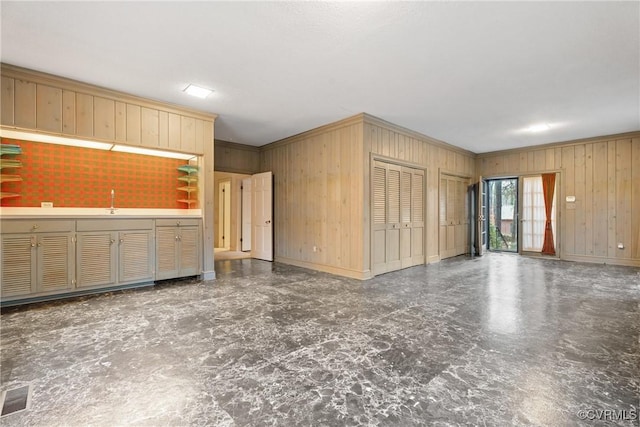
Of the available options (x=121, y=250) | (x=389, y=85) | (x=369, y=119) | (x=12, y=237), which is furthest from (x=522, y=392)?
(x=12, y=237)

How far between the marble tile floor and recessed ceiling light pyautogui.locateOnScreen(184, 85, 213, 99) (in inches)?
102

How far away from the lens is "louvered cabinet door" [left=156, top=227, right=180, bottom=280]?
4.36 meters

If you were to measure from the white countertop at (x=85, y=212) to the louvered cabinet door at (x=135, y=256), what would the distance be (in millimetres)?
274

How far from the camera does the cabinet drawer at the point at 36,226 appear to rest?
3285 mm

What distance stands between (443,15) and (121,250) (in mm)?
4434

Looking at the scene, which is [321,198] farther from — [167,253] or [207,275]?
[167,253]

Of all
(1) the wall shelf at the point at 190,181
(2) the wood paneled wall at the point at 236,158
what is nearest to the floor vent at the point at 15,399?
(1) the wall shelf at the point at 190,181

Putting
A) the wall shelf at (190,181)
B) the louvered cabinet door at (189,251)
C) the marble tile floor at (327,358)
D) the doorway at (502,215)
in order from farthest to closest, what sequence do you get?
the doorway at (502,215) < the wall shelf at (190,181) < the louvered cabinet door at (189,251) < the marble tile floor at (327,358)

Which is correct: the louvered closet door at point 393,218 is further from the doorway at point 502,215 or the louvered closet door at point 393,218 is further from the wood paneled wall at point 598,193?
the doorway at point 502,215

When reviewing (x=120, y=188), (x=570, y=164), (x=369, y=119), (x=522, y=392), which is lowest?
(x=522, y=392)

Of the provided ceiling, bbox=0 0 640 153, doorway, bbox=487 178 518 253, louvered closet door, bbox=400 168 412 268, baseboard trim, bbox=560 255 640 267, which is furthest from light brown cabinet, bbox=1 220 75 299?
doorway, bbox=487 178 518 253

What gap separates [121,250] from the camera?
13.2 feet

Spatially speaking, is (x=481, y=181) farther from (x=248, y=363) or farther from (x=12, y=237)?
(x=12, y=237)

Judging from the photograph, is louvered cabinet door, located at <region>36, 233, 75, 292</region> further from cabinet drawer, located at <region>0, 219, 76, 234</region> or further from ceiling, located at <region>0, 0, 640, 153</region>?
ceiling, located at <region>0, 0, 640, 153</region>
